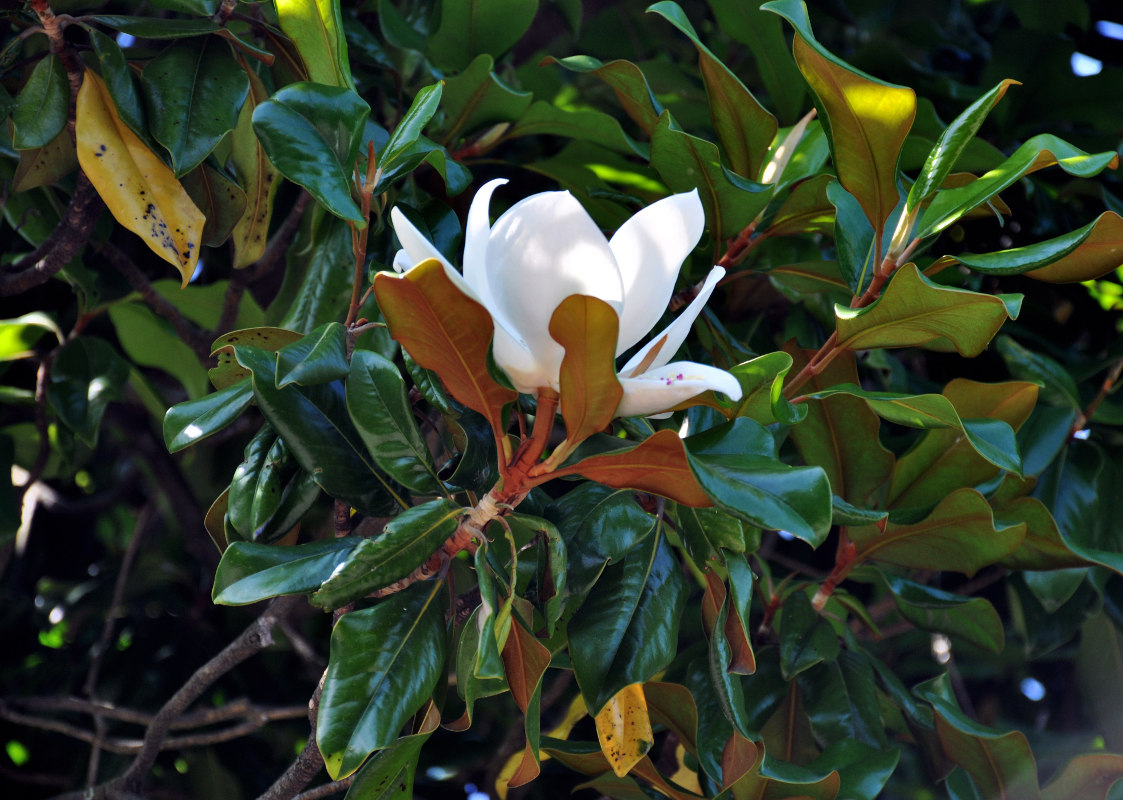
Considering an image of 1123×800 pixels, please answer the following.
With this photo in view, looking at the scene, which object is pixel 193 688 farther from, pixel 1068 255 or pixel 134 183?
pixel 1068 255

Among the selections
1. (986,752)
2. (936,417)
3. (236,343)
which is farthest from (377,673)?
(986,752)

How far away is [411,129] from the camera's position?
65cm

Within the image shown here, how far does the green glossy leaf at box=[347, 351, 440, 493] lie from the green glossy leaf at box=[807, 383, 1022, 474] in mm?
285

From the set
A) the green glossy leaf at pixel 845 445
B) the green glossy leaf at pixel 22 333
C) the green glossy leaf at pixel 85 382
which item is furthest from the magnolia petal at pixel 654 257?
the green glossy leaf at pixel 22 333

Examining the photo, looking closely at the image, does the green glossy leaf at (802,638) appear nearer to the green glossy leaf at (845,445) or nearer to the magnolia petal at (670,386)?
the green glossy leaf at (845,445)

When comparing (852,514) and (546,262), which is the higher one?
(546,262)

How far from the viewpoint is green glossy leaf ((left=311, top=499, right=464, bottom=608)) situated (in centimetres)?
57

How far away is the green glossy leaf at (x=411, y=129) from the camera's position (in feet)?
2.11

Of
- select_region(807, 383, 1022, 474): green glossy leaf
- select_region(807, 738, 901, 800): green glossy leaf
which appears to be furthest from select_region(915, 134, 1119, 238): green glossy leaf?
select_region(807, 738, 901, 800): green glossy leaf

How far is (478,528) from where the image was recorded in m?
0.63

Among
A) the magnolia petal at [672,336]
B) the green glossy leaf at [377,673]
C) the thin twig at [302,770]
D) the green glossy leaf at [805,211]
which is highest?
the magnolia petal at [672,336]

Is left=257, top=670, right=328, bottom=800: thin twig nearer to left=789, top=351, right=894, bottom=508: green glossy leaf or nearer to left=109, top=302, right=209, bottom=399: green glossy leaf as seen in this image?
left=789, top=351, right=894, bottom=508: green glossy leaf

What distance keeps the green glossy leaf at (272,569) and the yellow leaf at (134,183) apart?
→ 35 cm

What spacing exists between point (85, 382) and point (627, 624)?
86 cm
